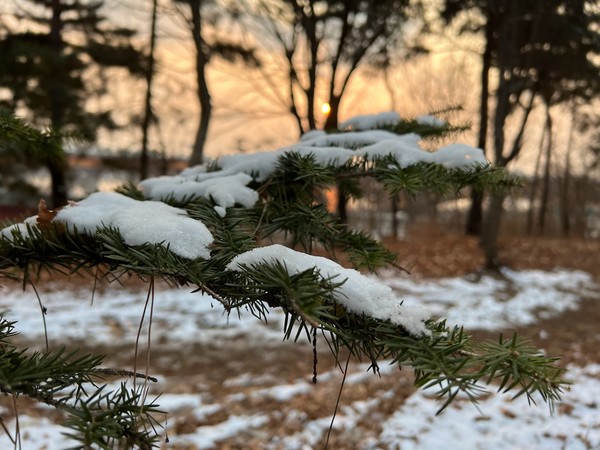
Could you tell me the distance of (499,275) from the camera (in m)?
9.20

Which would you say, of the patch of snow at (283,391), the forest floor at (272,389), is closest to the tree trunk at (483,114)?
the forest floor at (272,389)

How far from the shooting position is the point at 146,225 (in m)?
0.91

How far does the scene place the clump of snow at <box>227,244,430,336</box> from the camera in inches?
29.0

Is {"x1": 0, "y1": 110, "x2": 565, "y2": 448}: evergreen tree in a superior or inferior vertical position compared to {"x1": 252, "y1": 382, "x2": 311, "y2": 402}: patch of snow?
superior

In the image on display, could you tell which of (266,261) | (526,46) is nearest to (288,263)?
(266,261)

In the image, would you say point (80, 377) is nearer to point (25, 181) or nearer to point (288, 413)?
point (288, 413)

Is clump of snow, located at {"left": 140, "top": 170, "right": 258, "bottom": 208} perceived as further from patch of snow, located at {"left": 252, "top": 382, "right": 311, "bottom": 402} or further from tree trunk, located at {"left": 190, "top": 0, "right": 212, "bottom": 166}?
tree trunk, located at {"left": 190, "top": 0, "right": 212, "bottom": 166}

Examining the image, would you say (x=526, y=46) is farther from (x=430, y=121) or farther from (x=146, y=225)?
(x=146, y=225)

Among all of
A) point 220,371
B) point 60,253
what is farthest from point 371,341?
point 220,371

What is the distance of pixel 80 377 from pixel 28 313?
6.42 metres

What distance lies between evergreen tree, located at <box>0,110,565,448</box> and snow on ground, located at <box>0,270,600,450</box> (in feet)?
1.30

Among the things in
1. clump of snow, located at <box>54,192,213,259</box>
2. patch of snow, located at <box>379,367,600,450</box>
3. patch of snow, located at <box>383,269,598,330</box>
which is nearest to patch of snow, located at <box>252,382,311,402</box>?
patch of snow, located at <box>379,367,600,450</box>

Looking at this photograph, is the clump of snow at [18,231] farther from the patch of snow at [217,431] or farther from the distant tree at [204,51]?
the distant tree at [204,51]

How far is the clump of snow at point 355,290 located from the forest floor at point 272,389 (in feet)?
3.89
